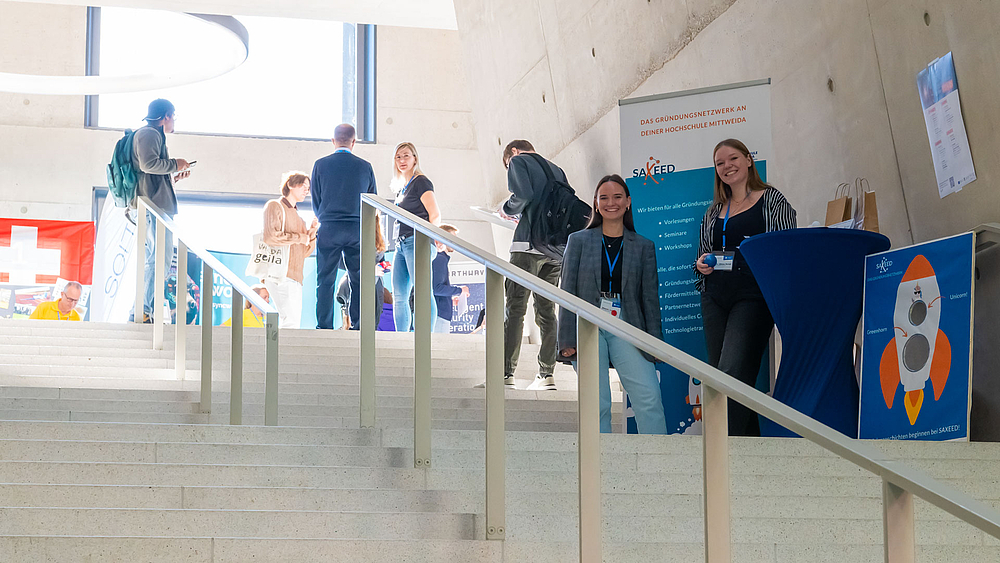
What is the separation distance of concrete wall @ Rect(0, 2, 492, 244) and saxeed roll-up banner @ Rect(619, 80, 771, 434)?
8.94 meters

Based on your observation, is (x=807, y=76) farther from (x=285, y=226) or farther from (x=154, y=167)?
(x=285, y=226)

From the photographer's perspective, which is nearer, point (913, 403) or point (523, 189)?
point (913, 403)

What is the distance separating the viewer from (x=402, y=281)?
6.63 m

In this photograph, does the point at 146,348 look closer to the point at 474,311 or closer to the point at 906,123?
the point at 906,123

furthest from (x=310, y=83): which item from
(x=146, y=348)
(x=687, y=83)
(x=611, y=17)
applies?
(x=146, y=348)

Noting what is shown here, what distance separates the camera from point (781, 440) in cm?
376

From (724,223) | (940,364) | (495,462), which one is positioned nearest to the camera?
(495,462)

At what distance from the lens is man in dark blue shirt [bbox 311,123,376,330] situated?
6812 millimetres

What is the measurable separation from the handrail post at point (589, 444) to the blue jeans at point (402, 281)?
391 centimetres

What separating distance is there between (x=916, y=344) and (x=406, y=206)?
343 centimetres

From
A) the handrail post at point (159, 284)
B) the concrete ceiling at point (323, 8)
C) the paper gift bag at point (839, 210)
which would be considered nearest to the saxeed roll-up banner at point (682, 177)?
the paper gift bag at point (839, 210)

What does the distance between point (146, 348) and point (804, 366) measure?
11.3 feet

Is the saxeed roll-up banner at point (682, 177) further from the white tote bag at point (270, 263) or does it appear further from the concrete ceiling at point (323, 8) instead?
the concrete ceiling at point (323, 8)

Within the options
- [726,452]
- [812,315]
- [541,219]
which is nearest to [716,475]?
[726,452]
